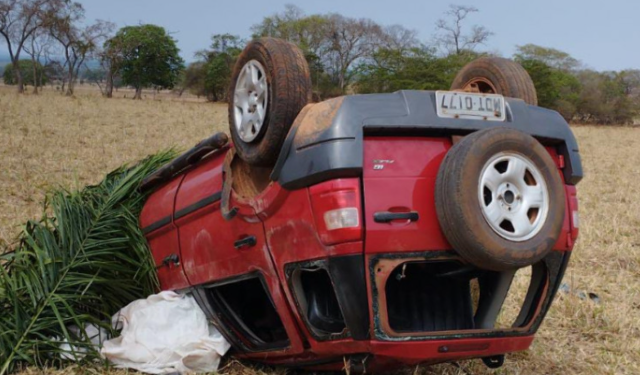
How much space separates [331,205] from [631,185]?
37.0 ft

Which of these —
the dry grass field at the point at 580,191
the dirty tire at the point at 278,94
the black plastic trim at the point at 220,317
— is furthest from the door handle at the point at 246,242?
the dry grass field at the point at 580,191

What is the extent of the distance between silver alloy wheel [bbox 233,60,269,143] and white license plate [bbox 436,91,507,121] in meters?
0.78

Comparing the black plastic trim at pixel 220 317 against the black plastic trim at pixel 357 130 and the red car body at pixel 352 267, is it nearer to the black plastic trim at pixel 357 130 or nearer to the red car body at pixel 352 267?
the red car body at pixel 352 267

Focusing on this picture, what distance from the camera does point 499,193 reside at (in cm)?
283

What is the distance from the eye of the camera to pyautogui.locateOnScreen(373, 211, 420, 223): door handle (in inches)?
111

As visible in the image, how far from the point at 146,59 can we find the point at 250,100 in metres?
72.2

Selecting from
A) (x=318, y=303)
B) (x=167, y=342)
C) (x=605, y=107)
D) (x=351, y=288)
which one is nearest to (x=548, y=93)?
(x=605, y=107)

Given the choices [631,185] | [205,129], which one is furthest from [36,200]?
[205,129]

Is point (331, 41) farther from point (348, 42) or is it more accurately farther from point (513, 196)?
point (513, 196)

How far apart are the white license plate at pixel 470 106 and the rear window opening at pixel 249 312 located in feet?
4.51

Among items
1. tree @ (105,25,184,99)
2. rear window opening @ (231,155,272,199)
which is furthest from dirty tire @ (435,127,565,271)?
tree @ (105,25,184,99)

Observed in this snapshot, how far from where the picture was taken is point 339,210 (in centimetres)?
279

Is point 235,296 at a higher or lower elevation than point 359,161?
lower

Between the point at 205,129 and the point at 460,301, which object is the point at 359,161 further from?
the point at 205,129
